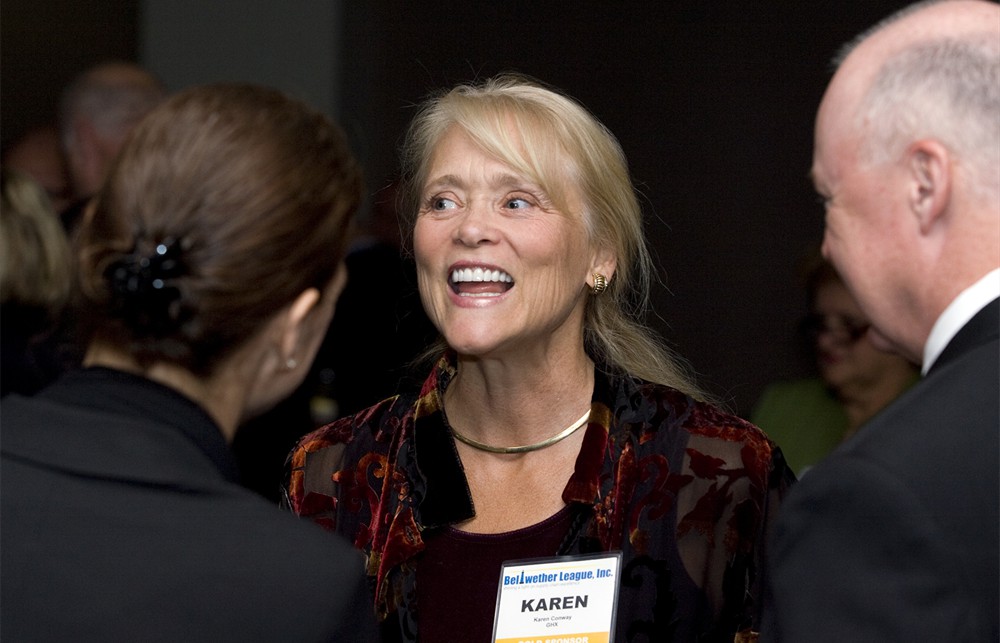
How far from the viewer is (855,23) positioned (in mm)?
5211

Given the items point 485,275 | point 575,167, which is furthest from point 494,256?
point 575,167

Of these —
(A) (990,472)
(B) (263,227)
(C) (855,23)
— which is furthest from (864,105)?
(C) (855,23)

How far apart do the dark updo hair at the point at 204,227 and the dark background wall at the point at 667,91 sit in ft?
13.6

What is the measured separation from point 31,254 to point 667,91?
130 inches

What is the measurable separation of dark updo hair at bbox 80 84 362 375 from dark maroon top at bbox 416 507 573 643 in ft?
3.32

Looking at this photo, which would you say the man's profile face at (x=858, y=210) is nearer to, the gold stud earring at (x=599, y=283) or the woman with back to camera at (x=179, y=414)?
the woman with back to camera at (x=179, y=414)

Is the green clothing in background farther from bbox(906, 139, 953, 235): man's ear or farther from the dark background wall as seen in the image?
bbox(906, 139, 953, 235): man's ear

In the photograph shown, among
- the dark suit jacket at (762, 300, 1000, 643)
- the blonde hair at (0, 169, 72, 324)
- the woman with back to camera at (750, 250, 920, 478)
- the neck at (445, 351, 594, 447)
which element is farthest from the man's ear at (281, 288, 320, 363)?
the woman with back to camera at (750, 250, 920, 478)

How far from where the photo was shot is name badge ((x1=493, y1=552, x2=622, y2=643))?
6.80 ft

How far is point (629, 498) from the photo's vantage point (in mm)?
2232

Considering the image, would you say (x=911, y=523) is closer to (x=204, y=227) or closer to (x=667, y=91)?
(x=204, y=227)

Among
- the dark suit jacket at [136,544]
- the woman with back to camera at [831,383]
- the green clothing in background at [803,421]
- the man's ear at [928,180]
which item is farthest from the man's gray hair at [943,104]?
the green clothing in background at [803,421]

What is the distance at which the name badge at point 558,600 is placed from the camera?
6.80 feet

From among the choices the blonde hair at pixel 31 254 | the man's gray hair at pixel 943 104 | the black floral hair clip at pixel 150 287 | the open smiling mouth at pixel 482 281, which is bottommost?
the blonde hair at pixel 31 254
